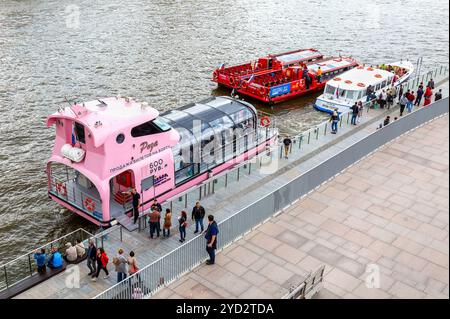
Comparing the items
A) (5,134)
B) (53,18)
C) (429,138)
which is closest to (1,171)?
(5,134)

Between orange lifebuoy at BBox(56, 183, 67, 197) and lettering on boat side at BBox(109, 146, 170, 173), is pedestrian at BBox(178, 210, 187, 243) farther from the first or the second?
orange lifebuoy at BBox(56, 183, 67, 197)

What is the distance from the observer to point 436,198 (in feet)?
70.9

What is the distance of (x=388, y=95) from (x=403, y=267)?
17.4 m

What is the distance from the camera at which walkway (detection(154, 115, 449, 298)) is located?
1614 centimetres

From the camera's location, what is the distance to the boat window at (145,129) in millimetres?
20578

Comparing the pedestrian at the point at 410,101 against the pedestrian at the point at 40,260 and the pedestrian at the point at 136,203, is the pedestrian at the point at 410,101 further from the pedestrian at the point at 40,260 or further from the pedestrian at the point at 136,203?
the pedestrian at the point at 40,260

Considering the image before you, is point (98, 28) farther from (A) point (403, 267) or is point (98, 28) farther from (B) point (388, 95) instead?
(A) point (403, 267)

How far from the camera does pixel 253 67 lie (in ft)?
133

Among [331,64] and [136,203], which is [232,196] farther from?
[331,64]

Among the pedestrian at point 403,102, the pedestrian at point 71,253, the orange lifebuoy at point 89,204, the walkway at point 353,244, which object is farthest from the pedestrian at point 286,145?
the pedestrian at point 71,253

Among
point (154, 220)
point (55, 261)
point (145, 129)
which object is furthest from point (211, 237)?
point (145, 129)

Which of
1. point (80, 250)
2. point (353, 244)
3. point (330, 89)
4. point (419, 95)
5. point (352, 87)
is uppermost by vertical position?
point (419, 95)

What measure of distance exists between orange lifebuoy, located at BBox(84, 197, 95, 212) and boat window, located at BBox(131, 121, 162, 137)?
124 inches

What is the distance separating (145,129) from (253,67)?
69.6 ft
